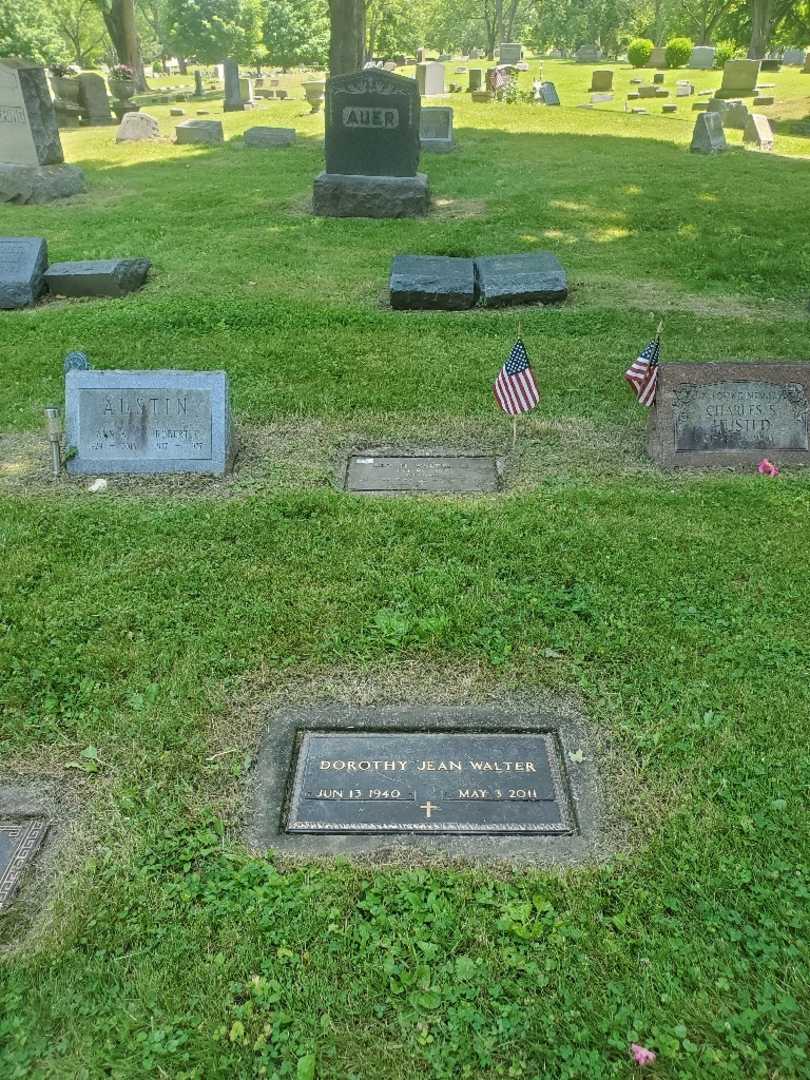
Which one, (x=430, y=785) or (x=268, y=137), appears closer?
(x=430, y=785)

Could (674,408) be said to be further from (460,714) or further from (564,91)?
(564,91)

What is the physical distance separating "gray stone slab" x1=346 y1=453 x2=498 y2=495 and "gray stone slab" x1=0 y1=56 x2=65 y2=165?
1326 cm

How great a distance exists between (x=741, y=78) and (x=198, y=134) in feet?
66.0

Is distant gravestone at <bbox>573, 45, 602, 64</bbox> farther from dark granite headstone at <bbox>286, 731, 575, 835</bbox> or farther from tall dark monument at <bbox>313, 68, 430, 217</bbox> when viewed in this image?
dark granite headstone at <bbox>286, 731, 575, 835</bbox>

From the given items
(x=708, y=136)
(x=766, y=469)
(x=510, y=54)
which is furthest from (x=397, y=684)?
(x=510, y=54)

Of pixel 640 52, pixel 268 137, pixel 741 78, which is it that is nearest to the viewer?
pixel 268 137

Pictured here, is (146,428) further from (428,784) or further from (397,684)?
(428,784)

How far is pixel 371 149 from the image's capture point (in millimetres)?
14836

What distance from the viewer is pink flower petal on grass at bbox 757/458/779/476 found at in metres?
7.06

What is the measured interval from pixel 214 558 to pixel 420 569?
55.5 inches


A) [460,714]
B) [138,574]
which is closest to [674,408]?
[460,714]

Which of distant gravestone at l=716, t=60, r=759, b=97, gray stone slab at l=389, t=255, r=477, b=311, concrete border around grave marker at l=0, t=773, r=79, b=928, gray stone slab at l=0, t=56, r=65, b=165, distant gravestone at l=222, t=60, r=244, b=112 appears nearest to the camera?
concrete border around grave marker at l=0, t=773, r=79, b=928

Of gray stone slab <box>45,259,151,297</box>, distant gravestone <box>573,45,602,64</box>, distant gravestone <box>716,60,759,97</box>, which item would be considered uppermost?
gray stone slab <box>45,259,151,297</box>

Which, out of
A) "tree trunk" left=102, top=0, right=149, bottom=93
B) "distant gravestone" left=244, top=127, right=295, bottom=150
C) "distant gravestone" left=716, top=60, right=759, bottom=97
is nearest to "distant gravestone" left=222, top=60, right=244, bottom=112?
"tree trunk" left=102, top=0, right=149, bottom=93
